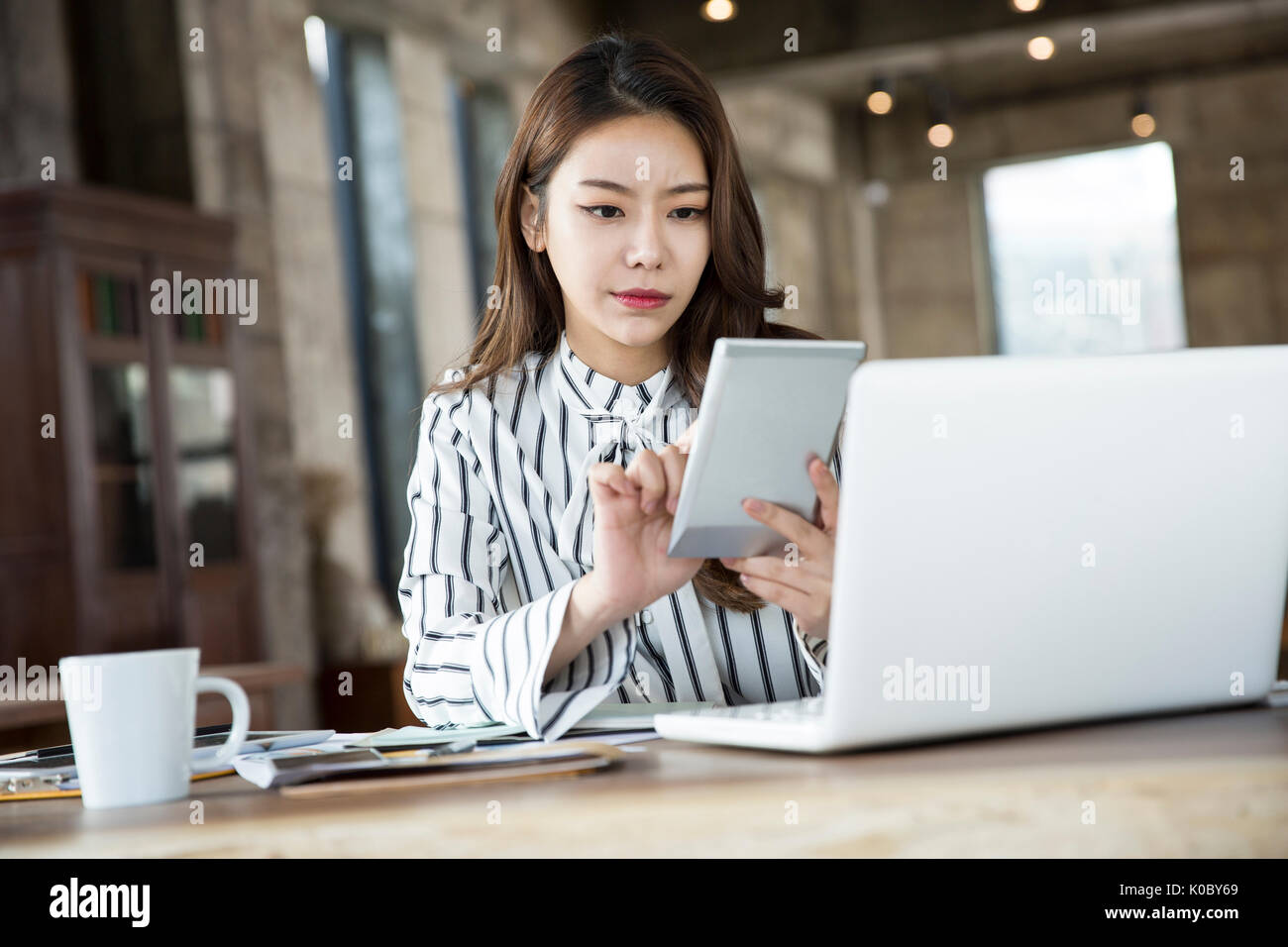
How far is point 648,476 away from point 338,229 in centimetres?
568

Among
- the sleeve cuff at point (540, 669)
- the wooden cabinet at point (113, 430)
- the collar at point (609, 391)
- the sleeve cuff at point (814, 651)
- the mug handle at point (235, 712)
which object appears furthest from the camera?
the wooden cabinet at point (113, 430)

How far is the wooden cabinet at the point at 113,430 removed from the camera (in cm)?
475

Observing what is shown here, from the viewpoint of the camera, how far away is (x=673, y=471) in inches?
45.9

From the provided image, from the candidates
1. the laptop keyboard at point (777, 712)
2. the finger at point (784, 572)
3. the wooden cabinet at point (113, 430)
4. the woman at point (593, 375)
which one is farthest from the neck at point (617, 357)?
the wooden cabinet at point (113, 430)

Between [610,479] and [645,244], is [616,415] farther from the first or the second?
[610,479]

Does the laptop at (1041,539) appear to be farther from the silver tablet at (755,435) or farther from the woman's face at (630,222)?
the woman's face at (630,222)

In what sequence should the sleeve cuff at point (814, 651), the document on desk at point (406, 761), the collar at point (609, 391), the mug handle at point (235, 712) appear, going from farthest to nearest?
1. the collar at point (609, 391)
2. the sleeve cuff at point (814, 651)
3. the mug handle at point (235, 712)
4. the document on desk at point (406, 761)

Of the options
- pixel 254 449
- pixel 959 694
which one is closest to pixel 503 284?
pixel 959 694

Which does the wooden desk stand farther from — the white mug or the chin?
the chin

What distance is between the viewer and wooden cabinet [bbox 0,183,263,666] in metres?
4.75

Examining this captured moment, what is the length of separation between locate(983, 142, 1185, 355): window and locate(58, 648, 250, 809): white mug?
938 centimetres

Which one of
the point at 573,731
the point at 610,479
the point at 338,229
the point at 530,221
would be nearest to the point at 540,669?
the point at 573,731
